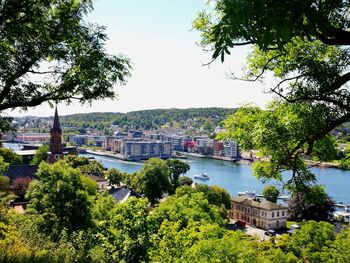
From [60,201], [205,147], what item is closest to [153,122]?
[205,147]

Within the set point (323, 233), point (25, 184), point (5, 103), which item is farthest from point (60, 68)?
point (25, 184)

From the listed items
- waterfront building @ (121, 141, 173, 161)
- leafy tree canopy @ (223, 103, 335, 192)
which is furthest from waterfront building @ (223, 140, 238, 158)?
leafy tree canopy @ (223, 103, 335, 192)

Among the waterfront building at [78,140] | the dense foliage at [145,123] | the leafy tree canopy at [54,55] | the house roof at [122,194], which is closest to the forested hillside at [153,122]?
the dense foliage at [145,123]

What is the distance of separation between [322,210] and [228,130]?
99.6 ft

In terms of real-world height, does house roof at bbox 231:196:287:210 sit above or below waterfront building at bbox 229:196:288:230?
above

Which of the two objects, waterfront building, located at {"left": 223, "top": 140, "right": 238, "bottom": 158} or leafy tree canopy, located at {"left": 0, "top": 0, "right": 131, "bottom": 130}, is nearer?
leafy tree canopy, located at {"left": 0, "top": 0, "right": 131, "bottom": 130}

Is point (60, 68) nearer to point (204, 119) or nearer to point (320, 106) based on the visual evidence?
point (320, 106)

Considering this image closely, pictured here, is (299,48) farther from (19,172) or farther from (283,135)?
(19,172)

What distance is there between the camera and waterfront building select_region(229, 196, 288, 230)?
1353 inches

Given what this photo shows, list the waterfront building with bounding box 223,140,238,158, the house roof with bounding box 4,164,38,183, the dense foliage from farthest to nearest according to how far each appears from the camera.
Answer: the dense foliage, the waterfront building with bounding box 223,140,238,158, the house roof with bounding box 4,164,38,183

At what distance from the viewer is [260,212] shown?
35219mm

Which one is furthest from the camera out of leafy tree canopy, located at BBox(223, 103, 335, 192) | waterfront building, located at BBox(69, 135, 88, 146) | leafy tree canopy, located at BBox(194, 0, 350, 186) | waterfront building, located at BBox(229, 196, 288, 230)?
waterfront building, located at BBox(69, 135, 88, 146)

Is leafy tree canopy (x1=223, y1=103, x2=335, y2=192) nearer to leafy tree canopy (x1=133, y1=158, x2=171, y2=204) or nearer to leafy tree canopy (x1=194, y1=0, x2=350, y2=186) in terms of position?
leafy tree canopy (x1=194, y1=0, x2=350, y2=186)

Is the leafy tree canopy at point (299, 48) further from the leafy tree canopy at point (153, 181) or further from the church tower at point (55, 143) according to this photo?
the church tower at point (55, 143)
